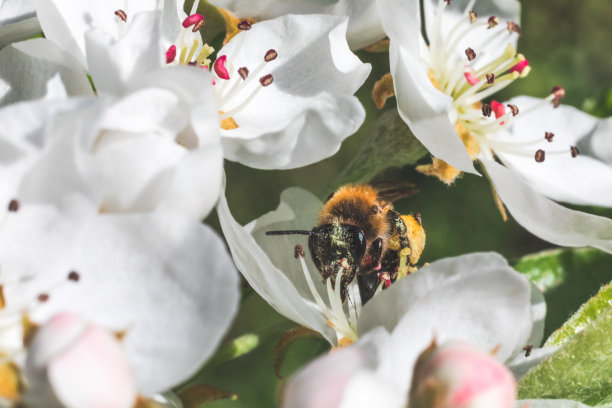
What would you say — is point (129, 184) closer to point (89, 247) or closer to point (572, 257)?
point (89, 247)

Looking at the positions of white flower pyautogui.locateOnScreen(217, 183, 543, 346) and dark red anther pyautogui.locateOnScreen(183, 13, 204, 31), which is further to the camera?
dark red anther pyautogui.locateOnScreen(183, 13, 204, 31)

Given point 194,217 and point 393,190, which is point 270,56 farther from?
point 194,217

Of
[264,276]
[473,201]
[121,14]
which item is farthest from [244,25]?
[473,201]

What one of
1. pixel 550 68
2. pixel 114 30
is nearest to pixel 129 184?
pixel 114 30

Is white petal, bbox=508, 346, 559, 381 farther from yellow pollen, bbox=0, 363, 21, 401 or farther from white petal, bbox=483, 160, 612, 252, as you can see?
yellow pollen, bbox=0, 363, 21, 401

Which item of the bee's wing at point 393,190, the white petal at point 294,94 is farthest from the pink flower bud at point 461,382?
the bee's wing at point 393,190

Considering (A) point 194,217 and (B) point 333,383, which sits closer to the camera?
(B) point 333,383

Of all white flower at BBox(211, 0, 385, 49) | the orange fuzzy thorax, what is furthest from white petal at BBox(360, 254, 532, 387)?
white flower at BBox(211, 0, 385, 49)
